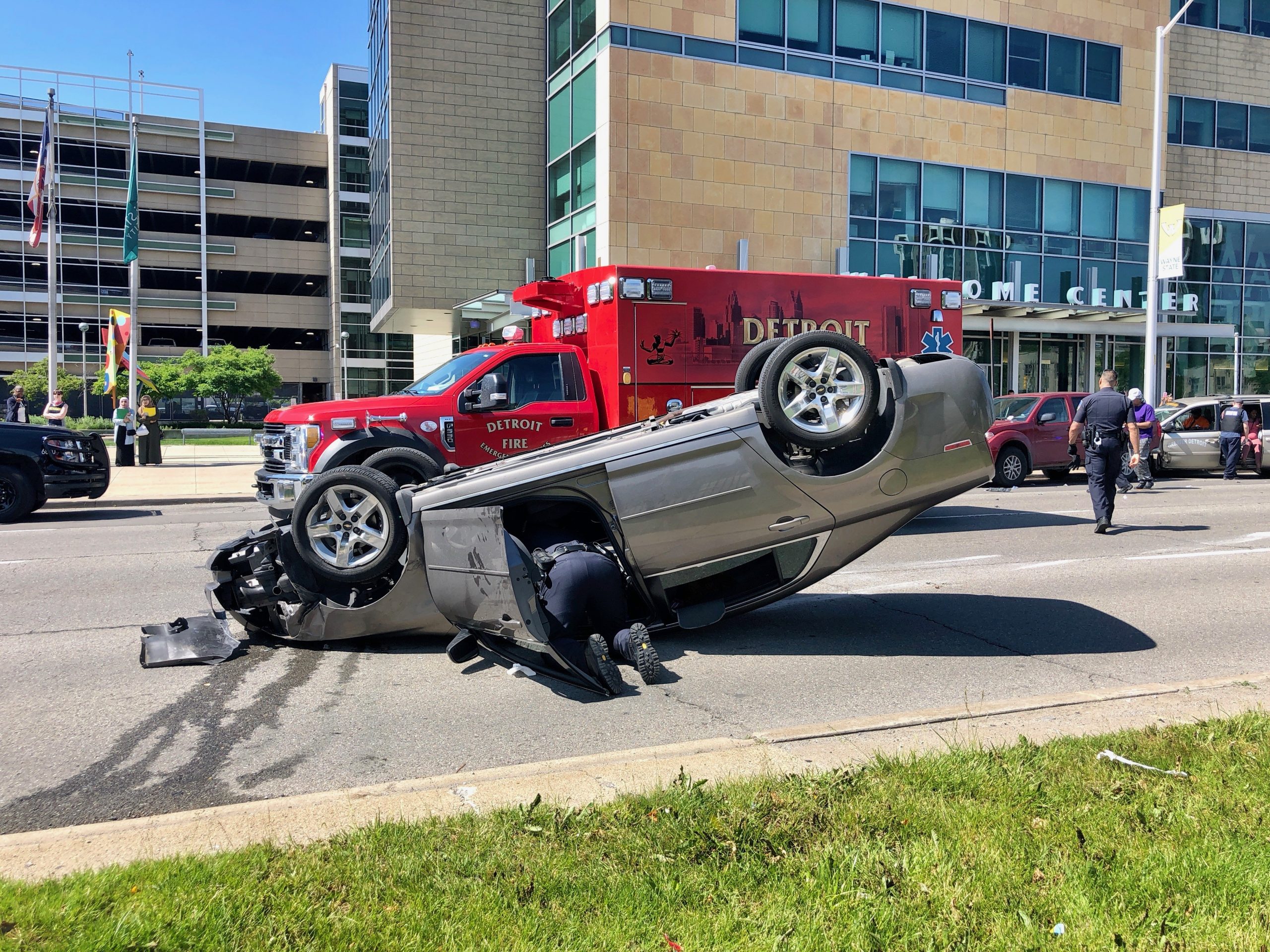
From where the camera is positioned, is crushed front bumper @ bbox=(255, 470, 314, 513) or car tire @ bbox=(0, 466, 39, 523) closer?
crushed front bumper @ bbox=(255, 470, 314, 513)

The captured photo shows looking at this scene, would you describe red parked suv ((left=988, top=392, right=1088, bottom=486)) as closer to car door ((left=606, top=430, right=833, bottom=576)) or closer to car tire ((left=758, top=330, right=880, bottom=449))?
car tire ((left=758, top=330, right=880, bottom=449))

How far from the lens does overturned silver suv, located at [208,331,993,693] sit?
19.8 ft

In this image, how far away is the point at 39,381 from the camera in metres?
52.8

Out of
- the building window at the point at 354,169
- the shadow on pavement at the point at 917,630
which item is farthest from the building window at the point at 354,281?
the shadow on pavement at the point at 917,630

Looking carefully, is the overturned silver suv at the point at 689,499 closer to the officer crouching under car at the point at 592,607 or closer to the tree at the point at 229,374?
the officer crouching under car at the point at 592,607

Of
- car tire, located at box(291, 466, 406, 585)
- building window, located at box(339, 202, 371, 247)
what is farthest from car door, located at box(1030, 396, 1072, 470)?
building window, located at box(339, 202, 371, 247)

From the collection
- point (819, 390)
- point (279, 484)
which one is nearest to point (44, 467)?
point (279, 484)

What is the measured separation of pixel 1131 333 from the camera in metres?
31.0

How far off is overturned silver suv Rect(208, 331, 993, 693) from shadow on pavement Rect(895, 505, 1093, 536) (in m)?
5.94

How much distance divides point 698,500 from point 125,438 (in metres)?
21.3

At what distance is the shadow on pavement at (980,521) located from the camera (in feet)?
40.9

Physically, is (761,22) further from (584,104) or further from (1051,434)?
(1051,434)

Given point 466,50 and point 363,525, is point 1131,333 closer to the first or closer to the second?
point 466,50

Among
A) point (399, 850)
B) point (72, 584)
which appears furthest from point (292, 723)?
point (72, 584)
